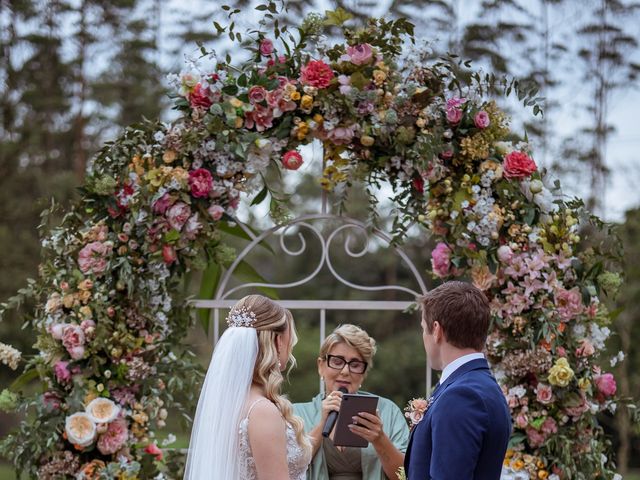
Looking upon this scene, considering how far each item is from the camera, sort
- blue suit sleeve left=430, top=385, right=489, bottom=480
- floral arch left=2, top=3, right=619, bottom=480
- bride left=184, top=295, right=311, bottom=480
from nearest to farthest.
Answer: blue suit sleeve left=430, top=385, right=489, bottom=480 → bride left=184, top=295, right=311, bottom=480 → floral arch left=2, top=3, right=619, bottom=480

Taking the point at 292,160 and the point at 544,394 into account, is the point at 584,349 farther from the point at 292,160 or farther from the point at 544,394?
the point at 292,160

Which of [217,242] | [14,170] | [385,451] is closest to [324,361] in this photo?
[385,451]

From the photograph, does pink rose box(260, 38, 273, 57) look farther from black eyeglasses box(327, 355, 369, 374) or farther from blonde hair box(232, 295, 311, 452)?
blonde hair box(232, 295, 311, 452)

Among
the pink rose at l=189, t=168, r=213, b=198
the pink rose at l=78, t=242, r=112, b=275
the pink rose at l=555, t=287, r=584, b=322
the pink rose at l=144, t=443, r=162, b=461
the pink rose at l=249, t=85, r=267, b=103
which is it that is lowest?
the pink rose at l=144, t=443, r=162, b=461

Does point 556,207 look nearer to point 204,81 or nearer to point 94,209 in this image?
point 204,81

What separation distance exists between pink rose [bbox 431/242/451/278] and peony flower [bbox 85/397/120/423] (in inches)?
74.4

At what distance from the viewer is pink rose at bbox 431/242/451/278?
4750 mm

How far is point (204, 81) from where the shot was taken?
15.3 feet

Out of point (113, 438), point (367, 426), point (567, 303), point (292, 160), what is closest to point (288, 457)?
point (367, 426)

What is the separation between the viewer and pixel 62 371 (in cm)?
452

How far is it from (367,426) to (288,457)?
2.19 ft

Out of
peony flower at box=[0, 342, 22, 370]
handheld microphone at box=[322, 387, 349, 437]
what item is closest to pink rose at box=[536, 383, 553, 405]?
handheld microphone at box=[322, 387, 349, 437]

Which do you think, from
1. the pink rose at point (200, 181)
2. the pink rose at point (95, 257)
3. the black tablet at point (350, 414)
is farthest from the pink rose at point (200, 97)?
the black tablet at point (350, 414)

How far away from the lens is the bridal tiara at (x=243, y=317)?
3.22m
